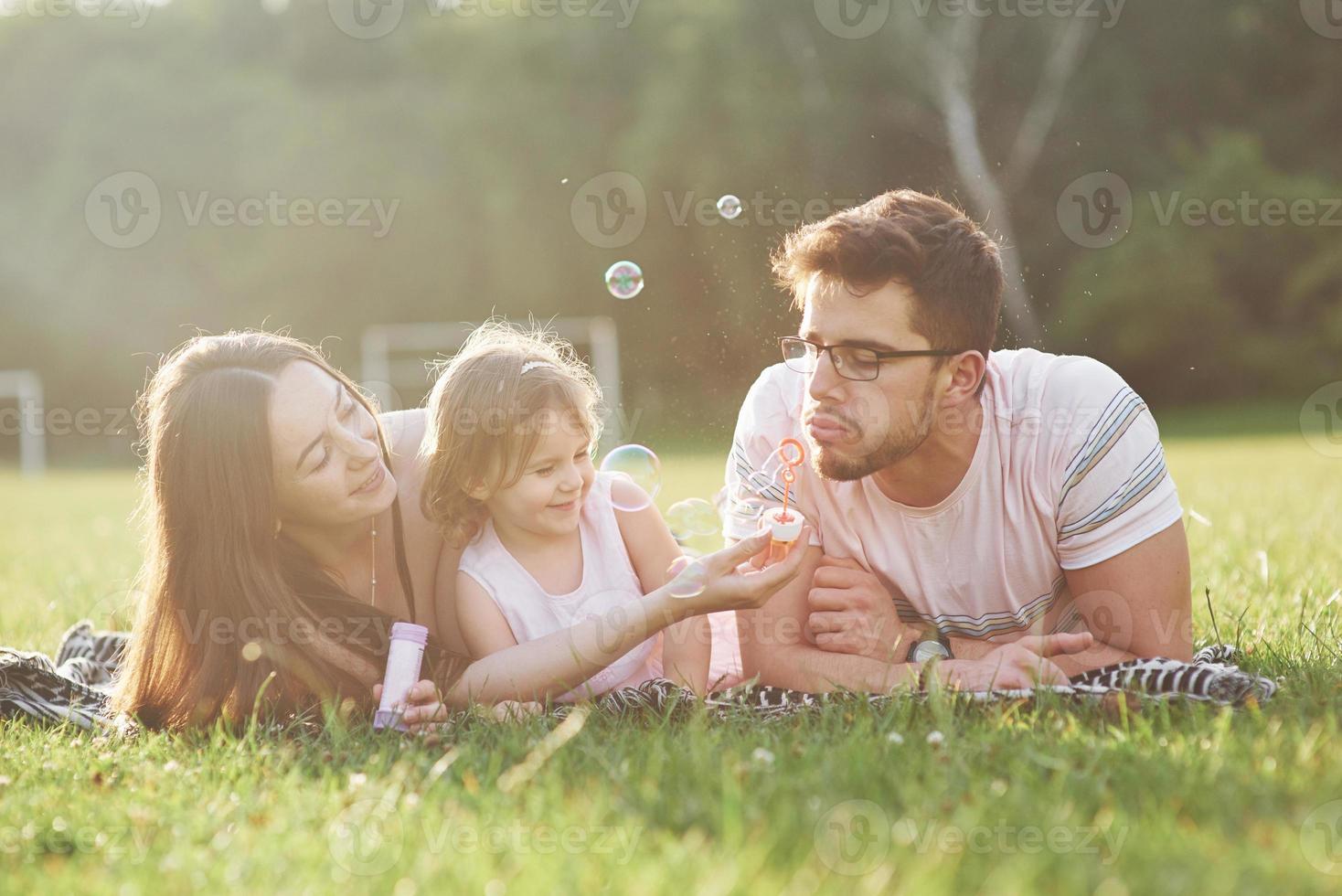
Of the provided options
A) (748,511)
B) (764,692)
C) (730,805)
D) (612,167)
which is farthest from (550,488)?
(612,167)

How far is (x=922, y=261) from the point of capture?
116 inches

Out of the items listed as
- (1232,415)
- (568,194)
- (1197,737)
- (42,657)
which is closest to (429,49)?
(568,194)

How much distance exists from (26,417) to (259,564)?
21900mm

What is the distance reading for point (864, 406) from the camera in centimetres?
291

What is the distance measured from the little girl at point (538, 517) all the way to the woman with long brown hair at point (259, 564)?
0.15 m

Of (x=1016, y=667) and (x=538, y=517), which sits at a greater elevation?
(x=538, y=517)

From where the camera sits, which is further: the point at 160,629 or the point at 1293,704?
the point at 160,629

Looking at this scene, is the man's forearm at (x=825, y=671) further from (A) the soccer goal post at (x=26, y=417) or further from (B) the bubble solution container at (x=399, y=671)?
(A) the soccer goal post at (x=26, y=417)

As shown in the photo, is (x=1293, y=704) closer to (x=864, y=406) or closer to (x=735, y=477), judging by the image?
(x=864, y=406)

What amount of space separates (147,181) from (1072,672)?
25314mm

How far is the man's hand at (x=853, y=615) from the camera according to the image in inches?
116

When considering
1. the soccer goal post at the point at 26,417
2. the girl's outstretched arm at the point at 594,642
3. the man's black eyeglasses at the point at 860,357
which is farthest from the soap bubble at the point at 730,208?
the soccer goal post at the point at 26,417

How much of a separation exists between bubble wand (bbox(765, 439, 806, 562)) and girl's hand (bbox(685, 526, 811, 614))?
A: 0.03 meters

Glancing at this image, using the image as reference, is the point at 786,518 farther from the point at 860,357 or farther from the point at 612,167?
the point at 612,167
